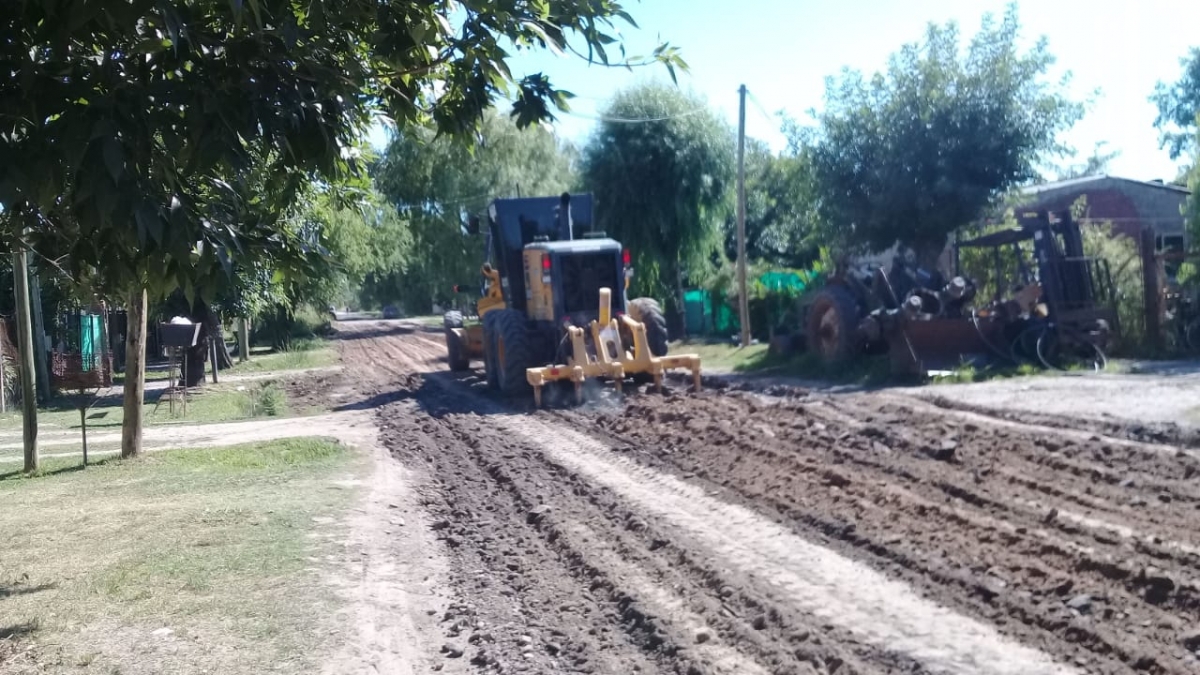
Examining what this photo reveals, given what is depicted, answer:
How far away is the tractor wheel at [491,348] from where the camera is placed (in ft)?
62.2

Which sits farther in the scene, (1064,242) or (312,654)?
(1064,242)

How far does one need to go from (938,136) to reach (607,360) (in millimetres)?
11377

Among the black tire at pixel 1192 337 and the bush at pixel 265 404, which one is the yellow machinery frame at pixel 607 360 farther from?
the black tire at pixel 1192 337

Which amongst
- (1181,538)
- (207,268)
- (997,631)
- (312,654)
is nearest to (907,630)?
(997,631)

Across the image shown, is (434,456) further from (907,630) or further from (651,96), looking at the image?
(651,96)

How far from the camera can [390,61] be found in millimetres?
6754

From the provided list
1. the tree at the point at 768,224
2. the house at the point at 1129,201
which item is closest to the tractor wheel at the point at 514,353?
the tree at the point at 768,224

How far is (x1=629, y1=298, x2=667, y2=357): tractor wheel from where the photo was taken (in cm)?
1825

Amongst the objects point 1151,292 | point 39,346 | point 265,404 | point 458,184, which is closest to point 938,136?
point 1151,292

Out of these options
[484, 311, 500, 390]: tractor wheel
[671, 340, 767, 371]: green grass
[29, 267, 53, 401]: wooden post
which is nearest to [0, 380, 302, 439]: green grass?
[29, 267, 53, 401]: wooden post

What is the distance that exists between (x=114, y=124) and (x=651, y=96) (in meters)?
30.8

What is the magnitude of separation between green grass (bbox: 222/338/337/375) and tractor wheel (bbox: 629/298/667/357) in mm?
15249

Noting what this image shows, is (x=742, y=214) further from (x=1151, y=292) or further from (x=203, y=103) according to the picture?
(x=203, y=103)

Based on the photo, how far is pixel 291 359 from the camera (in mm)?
34469
